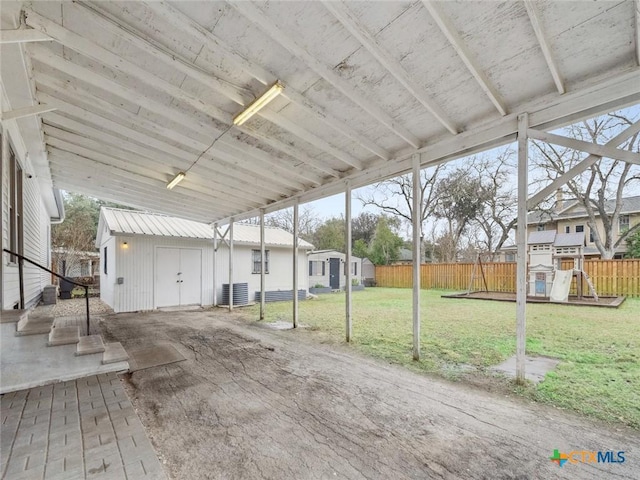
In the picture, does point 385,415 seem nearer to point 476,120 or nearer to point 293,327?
point 476,120

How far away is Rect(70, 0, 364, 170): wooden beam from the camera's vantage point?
268cm

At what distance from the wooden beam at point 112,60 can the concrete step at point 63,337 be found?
3287 mm

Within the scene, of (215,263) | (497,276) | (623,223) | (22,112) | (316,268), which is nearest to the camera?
(22,112)

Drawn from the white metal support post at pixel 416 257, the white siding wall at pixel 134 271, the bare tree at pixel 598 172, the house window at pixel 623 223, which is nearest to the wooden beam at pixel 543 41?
the white metal support post at pixel 416 257

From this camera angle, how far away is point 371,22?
2.51 metres

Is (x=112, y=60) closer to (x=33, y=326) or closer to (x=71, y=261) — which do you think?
(x=33, y=326)

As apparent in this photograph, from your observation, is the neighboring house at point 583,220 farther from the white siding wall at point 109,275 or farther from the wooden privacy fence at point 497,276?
the white siding wall at point 109,275

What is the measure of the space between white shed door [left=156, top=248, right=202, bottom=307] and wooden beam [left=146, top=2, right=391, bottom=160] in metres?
8.71

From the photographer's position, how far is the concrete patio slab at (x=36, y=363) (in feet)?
10.9

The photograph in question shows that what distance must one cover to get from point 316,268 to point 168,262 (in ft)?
31.0

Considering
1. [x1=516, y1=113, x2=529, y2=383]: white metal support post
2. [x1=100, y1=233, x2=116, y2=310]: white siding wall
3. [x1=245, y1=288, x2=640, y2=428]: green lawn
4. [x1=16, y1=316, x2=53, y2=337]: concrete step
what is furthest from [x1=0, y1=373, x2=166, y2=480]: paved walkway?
[x1=100, y1=233, x2=116, y2=310]: white siding wall

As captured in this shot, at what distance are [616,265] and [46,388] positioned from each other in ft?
56.0

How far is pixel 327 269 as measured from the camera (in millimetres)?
18859

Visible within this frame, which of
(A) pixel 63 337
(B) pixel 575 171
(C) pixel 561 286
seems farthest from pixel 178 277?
(C) pixel 561 286
